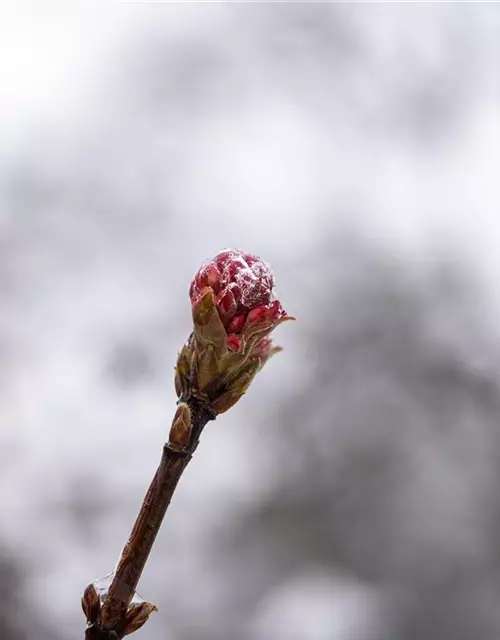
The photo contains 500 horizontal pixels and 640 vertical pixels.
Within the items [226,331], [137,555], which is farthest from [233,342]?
[137,555]

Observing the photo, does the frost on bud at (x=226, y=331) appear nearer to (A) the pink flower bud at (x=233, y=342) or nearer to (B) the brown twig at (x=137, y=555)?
(A) the pink flower bud at (x=233, y=342)

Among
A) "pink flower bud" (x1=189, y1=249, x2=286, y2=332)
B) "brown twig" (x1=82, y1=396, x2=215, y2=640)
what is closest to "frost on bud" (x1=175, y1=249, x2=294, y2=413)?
"pink flower bud" (x1=189, y1=249, x2=286, y2=332)

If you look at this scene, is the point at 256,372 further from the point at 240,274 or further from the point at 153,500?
the point at 153,500

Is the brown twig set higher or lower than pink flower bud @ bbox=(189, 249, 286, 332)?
lower

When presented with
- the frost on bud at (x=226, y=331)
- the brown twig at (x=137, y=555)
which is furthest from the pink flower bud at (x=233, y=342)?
the brown twig at (x=137, y=555)

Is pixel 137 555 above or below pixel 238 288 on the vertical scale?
below

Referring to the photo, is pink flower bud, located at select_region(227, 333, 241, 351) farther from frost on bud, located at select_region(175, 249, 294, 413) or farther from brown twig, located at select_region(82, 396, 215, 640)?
brown twig, located at select_region(82, 396, 215, 640)

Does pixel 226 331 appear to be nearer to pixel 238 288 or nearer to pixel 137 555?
pixel 238 288
